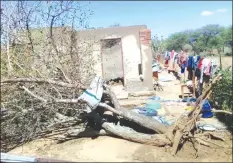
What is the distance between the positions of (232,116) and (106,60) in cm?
834

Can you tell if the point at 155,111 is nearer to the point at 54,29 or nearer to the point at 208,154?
the point at 208,154

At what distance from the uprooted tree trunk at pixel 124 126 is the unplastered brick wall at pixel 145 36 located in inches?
215

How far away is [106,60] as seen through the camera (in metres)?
15.2

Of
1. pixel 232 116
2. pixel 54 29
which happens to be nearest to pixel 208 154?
pixel 232 116

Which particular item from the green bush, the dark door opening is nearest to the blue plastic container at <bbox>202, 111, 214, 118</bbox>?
the green bush

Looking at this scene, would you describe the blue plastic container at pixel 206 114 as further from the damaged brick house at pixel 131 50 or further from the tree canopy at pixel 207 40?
the tree canopy at pixel 207 40

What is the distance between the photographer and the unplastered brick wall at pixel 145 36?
505 inches

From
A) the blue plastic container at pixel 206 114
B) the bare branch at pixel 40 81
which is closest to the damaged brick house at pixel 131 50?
the blue plastic container at pixel 206 114

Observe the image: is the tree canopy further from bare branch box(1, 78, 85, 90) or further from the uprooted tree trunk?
bare branch box(1, 78, 85, 90)

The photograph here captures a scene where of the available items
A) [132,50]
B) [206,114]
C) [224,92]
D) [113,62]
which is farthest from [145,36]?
[224,92]

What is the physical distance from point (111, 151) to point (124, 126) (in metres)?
1.03

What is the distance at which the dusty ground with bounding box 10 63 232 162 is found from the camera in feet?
20.8

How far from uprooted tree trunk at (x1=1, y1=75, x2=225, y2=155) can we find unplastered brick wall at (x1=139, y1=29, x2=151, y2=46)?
5457 mm

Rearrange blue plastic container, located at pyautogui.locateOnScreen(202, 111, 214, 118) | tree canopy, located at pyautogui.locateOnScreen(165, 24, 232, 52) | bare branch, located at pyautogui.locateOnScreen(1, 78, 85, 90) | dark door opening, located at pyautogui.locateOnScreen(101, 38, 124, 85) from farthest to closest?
tree canopy, located at pyautogui.locateOnScreen(165, 24, 232, 52) < dark door opening, located at pyautogui.locateOnScreen(101, 38, 124, 85) < blue plastic container, located at pyautogui.locateOnScreen(202, 111, 214, 118) < bare branch, located at pyautogui.locateOnScreen(1, 78, 85, 90)
